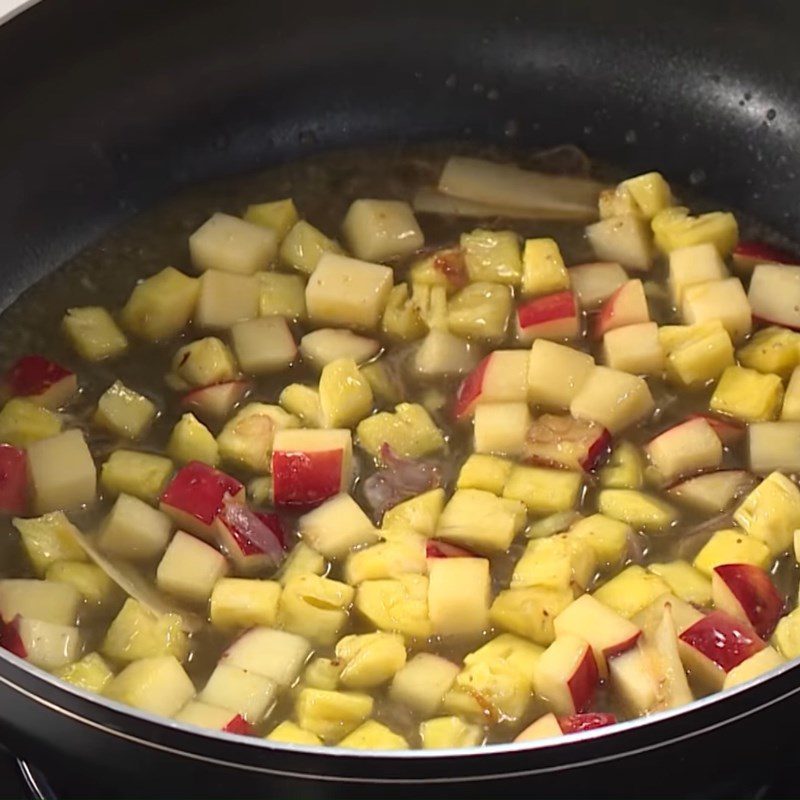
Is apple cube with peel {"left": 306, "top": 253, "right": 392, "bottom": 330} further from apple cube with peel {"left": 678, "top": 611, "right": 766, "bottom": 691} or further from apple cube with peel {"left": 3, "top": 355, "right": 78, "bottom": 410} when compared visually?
apple cube with peel {"left": 678, "top": 611, "right": 766, "bottom": 691}

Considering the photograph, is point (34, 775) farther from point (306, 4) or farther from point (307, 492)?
point (306, 4)

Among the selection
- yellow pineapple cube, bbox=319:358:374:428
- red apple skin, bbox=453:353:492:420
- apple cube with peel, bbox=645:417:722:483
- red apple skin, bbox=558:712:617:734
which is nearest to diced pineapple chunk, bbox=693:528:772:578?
apple cube with peel, bbox=645:417:722:483

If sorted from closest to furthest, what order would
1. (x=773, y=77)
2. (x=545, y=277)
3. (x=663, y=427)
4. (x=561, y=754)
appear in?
1. (x=561, y=754)
2. (x=663, y=427)
3. (x=545, y=277)
4. (x=773, y=77)

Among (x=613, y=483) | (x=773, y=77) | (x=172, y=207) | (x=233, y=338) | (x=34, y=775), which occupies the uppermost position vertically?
(x=773, y=77)

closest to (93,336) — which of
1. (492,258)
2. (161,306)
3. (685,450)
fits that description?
(161,306)

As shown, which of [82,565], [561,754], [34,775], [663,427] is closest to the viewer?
[561,754]

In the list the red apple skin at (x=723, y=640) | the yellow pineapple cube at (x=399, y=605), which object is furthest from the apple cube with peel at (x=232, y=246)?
the red apple skin at (x=723, y=640)

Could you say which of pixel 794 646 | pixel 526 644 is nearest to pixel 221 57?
pixel 526 644

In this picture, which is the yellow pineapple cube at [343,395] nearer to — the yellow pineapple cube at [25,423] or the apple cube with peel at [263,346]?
the apple cube with peel at [263,346]
